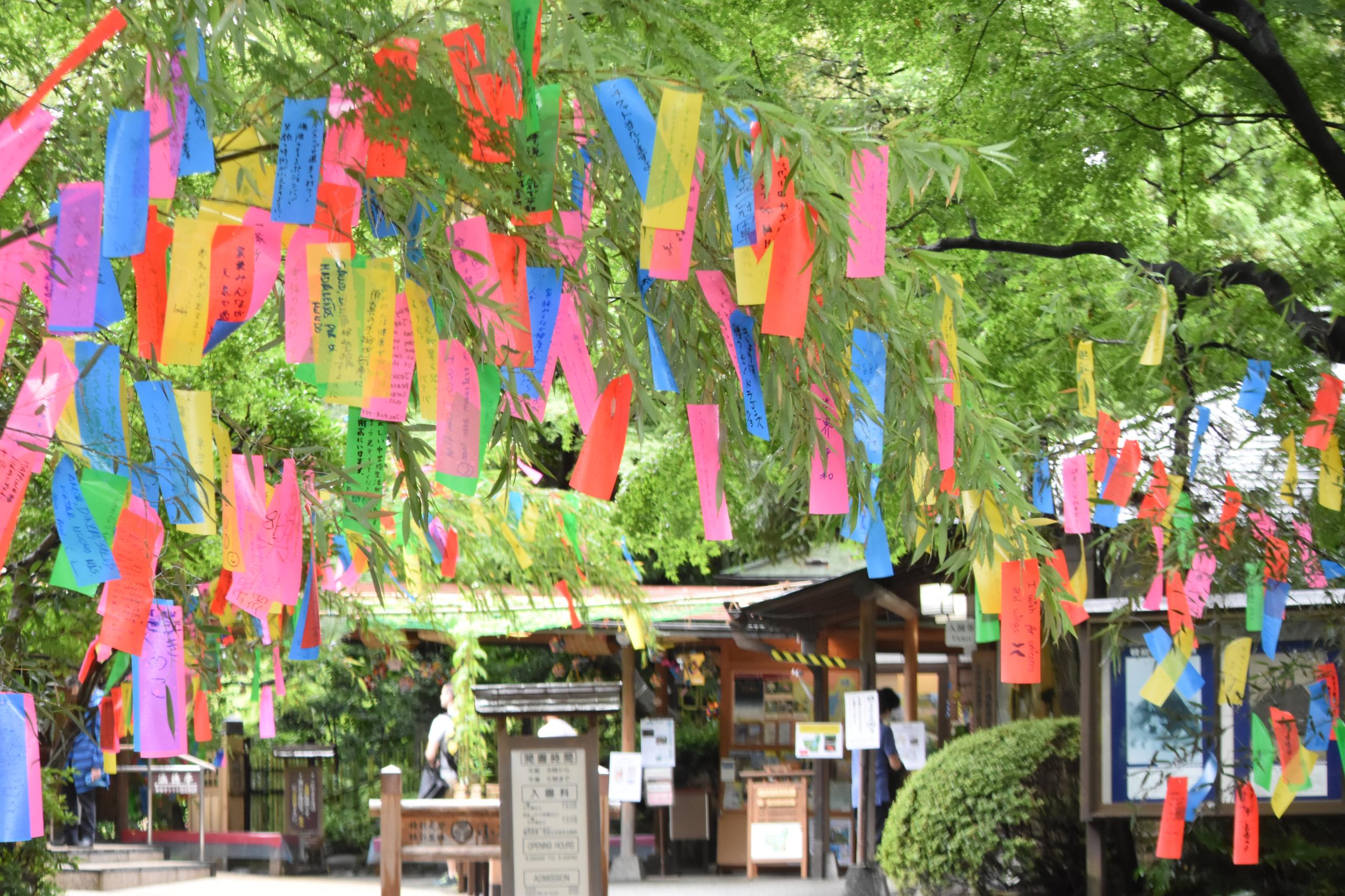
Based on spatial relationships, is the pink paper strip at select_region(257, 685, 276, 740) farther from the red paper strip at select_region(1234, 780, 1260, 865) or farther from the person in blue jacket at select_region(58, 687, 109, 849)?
the person in blue jacket at select_region(58, 687, 109, 849)

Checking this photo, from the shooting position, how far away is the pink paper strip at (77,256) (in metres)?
2.72

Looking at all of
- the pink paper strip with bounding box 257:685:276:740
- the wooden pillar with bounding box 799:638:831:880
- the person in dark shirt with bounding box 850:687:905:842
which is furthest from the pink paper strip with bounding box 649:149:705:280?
the wooden pillar with bounding box 799:638:831:880

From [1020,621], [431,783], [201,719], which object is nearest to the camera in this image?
[1020,621]

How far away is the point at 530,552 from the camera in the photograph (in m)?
8.41

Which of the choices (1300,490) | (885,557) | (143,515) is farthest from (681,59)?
(1300,490)

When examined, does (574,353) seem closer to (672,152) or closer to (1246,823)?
(672,152)

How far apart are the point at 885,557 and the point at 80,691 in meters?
4.77

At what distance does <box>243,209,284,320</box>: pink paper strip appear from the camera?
307 cm

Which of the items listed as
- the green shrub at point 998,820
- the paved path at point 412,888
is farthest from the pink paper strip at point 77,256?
the paved path at point 412,888

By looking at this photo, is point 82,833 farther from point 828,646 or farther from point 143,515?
point 143,515

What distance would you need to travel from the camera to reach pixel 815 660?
45.5 ft

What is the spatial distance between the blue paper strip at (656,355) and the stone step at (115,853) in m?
13.4

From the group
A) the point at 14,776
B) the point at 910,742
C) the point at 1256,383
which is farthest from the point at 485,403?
the point at 910,742

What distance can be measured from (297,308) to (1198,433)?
441 cm
